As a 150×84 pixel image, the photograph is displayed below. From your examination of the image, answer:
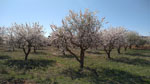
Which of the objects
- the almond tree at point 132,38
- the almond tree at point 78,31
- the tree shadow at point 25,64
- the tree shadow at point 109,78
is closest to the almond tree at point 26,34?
the tree shadow at point 25,64

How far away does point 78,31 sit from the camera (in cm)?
1181

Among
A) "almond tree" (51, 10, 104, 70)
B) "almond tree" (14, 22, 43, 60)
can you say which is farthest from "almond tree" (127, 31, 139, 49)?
"almond tree" (14, 22, 43, 60)

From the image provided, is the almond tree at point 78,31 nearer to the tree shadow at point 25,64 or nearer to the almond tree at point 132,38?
the tree shadow at point 25,64

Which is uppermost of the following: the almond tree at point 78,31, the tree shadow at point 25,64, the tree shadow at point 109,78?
the almond tree at point 78,31

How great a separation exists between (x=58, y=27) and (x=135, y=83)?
9265 millimetres

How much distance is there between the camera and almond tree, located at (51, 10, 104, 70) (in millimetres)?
11562

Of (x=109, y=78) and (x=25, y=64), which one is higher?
(x=25, y=64)

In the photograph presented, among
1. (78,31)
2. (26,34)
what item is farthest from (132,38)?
(26,34)

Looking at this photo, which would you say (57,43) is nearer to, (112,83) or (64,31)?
(64,31)

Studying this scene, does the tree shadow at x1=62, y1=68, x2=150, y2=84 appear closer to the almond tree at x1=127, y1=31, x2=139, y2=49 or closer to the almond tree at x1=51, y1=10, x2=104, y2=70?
the almond tree at x1=51, y1=10, x2=104, y2=70

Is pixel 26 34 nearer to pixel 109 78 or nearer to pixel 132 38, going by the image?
pixel 109 78

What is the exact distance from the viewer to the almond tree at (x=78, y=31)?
37.9ft

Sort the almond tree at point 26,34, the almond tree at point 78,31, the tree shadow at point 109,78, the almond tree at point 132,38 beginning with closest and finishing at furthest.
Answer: the tree shadow at point 109,78 < the almond tree at point 78,31 < the almond tree at point 26,34 < the almond tree at point 132,38

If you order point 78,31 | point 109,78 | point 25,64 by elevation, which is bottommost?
point 109,78
